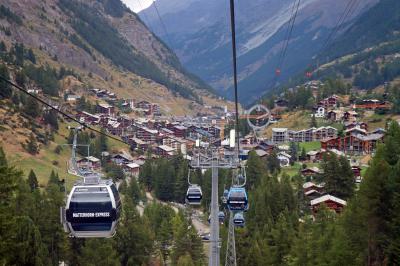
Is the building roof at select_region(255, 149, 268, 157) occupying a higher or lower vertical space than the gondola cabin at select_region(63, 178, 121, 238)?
higher

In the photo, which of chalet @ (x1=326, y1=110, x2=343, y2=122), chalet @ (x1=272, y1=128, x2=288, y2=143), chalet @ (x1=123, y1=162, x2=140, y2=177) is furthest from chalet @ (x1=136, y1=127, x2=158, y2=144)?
chalet @ (x1=326, y1=110, x2=343, y2=122)

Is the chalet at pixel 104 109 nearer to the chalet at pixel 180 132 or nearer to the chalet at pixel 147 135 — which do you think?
the chalet at pixel 147 135

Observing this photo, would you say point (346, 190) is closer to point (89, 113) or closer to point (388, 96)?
point (388, 96)

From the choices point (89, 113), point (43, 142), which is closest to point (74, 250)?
point (43, 142)

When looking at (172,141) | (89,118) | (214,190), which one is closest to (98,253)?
(214,190)

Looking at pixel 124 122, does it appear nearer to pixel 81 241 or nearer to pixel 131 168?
pixel 131 168

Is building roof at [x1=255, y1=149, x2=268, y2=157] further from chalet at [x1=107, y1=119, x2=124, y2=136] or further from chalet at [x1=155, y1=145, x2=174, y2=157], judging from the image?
chalet at [x1=107, y1=119, x2=124, y2=136]

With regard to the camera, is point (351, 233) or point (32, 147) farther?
point (32, 147)
